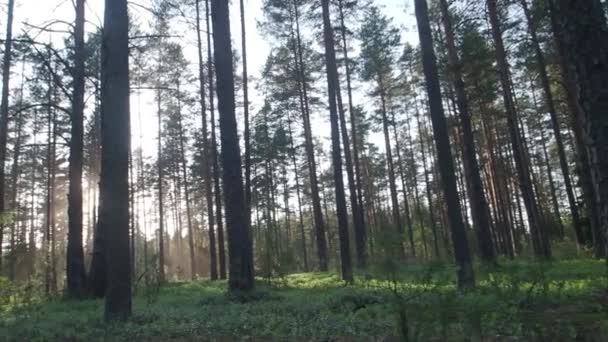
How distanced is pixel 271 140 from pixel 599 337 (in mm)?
27620

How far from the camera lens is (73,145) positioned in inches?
469

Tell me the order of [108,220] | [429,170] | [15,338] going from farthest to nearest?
[429,170]
[108,220]
[15,338]

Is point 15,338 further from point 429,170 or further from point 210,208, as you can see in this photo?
point 429,170

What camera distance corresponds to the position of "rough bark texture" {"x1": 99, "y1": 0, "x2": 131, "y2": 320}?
6.33m

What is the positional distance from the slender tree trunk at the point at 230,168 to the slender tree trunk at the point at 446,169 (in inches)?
178

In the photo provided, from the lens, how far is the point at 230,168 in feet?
30.9

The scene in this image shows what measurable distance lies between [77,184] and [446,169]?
1063 cm

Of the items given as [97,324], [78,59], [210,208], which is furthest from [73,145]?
[210,208]

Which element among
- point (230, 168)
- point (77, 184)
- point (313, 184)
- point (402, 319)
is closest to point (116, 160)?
point (230, 168)

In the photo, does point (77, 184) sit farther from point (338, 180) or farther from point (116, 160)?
point (338, 180)

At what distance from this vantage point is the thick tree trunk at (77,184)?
11555 mm

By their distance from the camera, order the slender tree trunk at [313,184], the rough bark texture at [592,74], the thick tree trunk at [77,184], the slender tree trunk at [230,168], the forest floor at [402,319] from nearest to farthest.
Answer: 1. the rough bark texture at [592,74]
2. the forest floor at [402,319]
3. the slender tree trunk at [230,168]
4. the thick tree trunk at [77,184]
5. the slender tree trunk at [313,184]

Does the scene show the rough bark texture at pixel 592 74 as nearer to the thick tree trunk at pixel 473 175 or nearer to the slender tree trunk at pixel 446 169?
the slender tree trunk at pixel 446 169

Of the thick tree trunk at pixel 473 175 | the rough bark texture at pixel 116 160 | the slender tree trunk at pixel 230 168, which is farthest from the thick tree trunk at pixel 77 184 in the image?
the thick tree trunk at pixel 473 175
